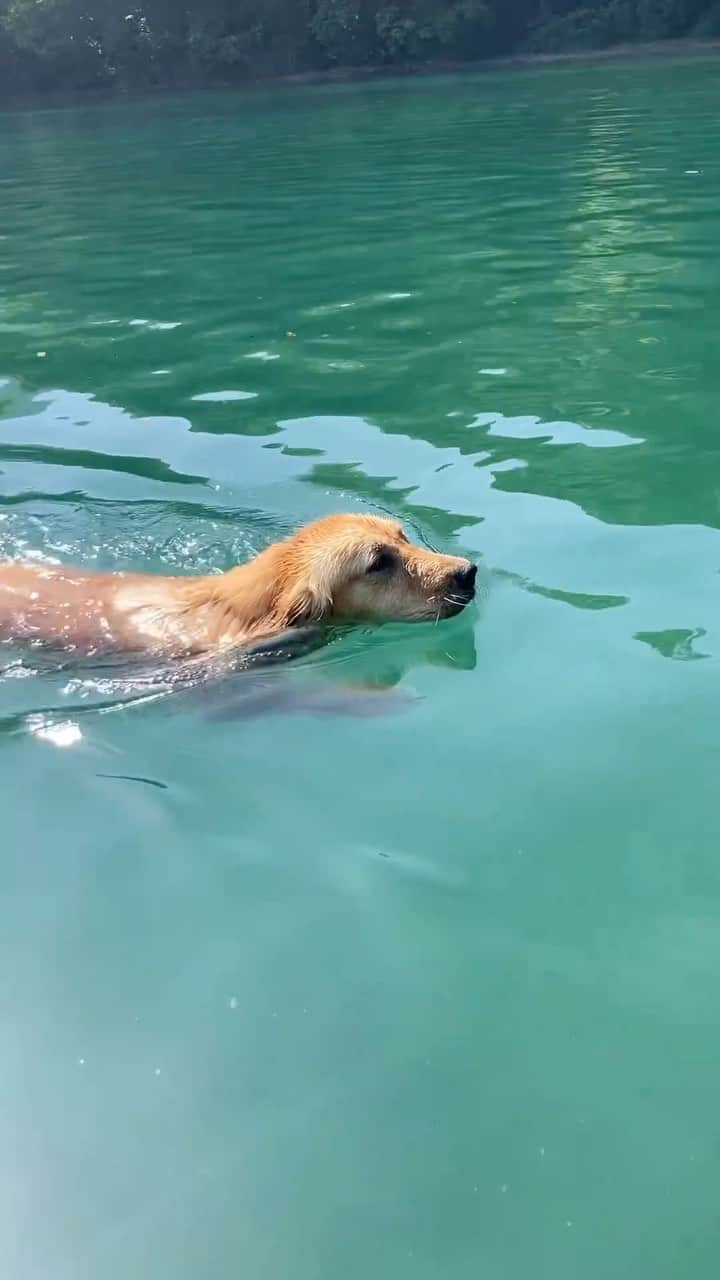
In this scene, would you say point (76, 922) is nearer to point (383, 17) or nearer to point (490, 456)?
point (490, 456)

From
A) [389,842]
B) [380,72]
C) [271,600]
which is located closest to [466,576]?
[271,600]

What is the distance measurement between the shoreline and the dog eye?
39157mm

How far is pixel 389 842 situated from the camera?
14.6 feet

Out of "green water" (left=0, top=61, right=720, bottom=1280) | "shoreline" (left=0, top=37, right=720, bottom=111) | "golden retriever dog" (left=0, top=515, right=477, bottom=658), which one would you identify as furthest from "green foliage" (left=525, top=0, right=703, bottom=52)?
"golden retriever dog" (left=0, top=515, right=477, bottom=658)

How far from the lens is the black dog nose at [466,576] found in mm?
5965

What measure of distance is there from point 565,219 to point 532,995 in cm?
1262

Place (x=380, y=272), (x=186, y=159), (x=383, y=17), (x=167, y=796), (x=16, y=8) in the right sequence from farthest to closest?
(x=16, y=8) → (x=383, y=17) → (x=186, y=159) → (x=380, y=272) → (x=167, y=796)

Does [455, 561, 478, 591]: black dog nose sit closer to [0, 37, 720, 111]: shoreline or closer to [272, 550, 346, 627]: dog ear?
[272, 550, 346, 627]: dog ear

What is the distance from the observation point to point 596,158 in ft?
64.6

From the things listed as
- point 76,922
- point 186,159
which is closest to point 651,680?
point 76,922

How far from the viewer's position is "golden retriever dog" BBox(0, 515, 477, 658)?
6.04 m

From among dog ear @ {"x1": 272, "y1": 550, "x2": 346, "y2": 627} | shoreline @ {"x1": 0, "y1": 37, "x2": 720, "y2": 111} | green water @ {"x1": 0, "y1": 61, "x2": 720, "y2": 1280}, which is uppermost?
dog ear @ {"x1": 272, "y1": 550, "x2": 346, "y2": 627}

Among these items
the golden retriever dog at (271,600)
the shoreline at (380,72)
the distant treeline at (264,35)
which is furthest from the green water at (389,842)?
the distant treeline at (264,35)

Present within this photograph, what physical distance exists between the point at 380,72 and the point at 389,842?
4725 centimetres
